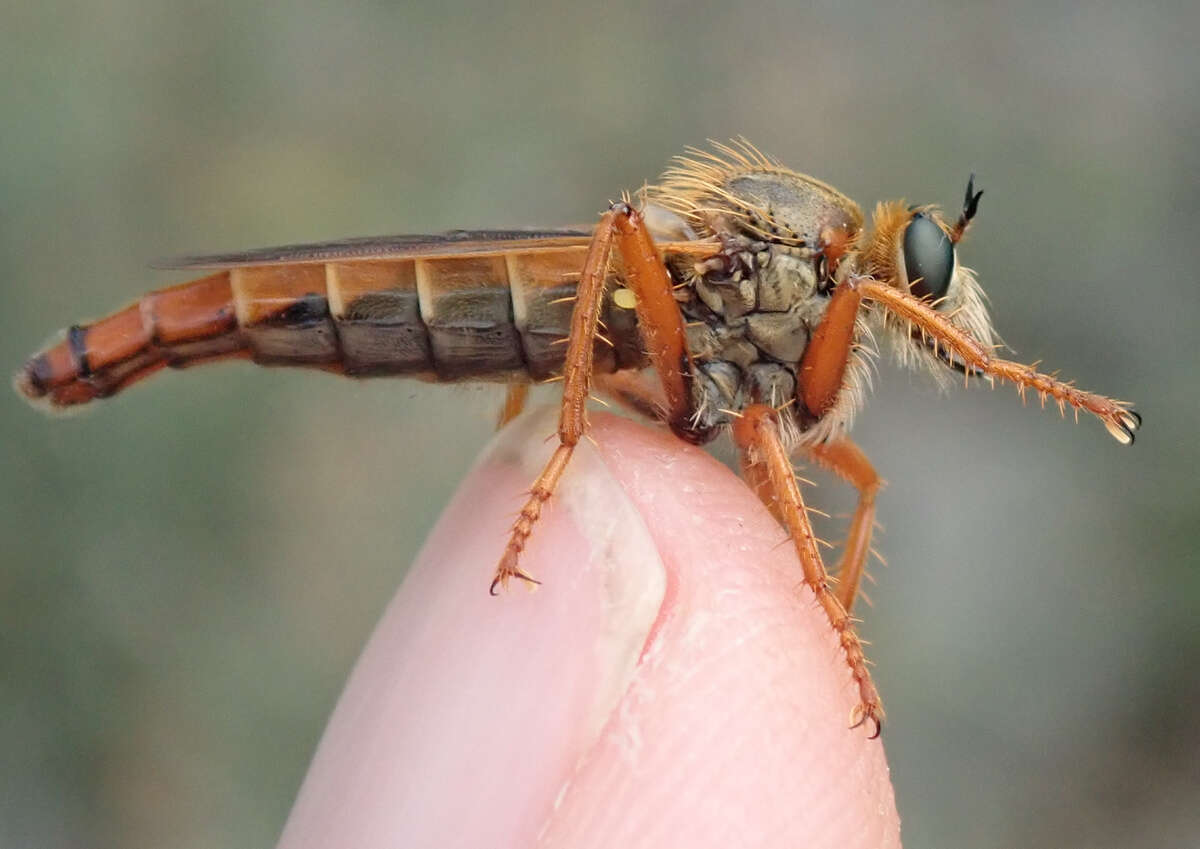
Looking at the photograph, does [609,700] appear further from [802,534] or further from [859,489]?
[859,489]

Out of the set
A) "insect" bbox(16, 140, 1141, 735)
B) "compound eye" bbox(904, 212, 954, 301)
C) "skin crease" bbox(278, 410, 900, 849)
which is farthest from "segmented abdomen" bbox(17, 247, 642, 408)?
"compound eye" bbox(904, 212, 954, 301)

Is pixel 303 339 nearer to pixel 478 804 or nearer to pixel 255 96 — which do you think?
pixel 478 804

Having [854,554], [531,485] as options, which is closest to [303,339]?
[531,485]

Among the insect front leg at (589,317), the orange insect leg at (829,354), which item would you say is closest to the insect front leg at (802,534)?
the orange insect leg at (829,354)

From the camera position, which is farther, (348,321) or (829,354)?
(348,321)

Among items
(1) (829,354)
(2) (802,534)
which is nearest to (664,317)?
(1) (829,354)

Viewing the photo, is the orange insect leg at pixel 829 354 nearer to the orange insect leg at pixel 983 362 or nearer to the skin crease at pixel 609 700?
the orange insect leg at pixel 983 362
